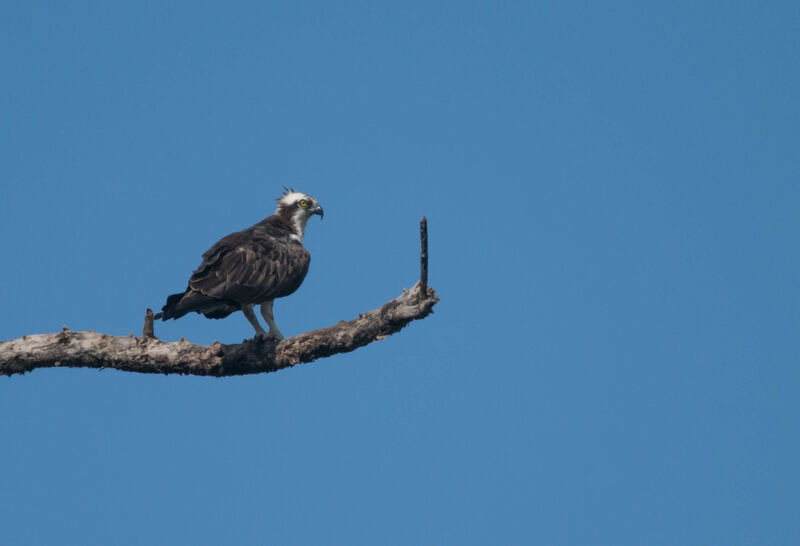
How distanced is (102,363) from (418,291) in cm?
423

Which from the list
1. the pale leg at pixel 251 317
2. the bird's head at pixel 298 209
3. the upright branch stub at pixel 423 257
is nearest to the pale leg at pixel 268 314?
the pale leg at pixel 251 317

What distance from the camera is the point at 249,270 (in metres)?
11.0

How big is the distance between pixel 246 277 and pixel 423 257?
4014 mm

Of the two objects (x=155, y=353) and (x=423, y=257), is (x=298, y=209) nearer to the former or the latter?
(x=155, y=353)

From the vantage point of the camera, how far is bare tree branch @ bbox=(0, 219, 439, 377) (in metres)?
9.50

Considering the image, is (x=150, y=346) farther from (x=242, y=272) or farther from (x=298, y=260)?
(x=298, y=260)

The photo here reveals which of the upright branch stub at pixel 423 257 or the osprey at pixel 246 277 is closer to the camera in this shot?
the upright branch stub at pixel 423 257

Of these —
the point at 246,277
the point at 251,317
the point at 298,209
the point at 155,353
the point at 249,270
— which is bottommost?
the point at 155,353

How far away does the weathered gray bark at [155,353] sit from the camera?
31.2ft

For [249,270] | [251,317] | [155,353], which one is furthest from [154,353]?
[251,317]

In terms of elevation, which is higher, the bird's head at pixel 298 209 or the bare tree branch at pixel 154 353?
the bird's head at pixel 298 209

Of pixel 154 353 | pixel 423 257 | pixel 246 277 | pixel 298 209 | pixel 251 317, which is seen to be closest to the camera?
pixel 423 257

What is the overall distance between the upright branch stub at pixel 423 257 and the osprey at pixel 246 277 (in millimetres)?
2472

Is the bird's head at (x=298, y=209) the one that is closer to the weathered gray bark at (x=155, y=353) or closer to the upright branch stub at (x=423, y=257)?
the weathered gray bark at (x=155, y=353)
